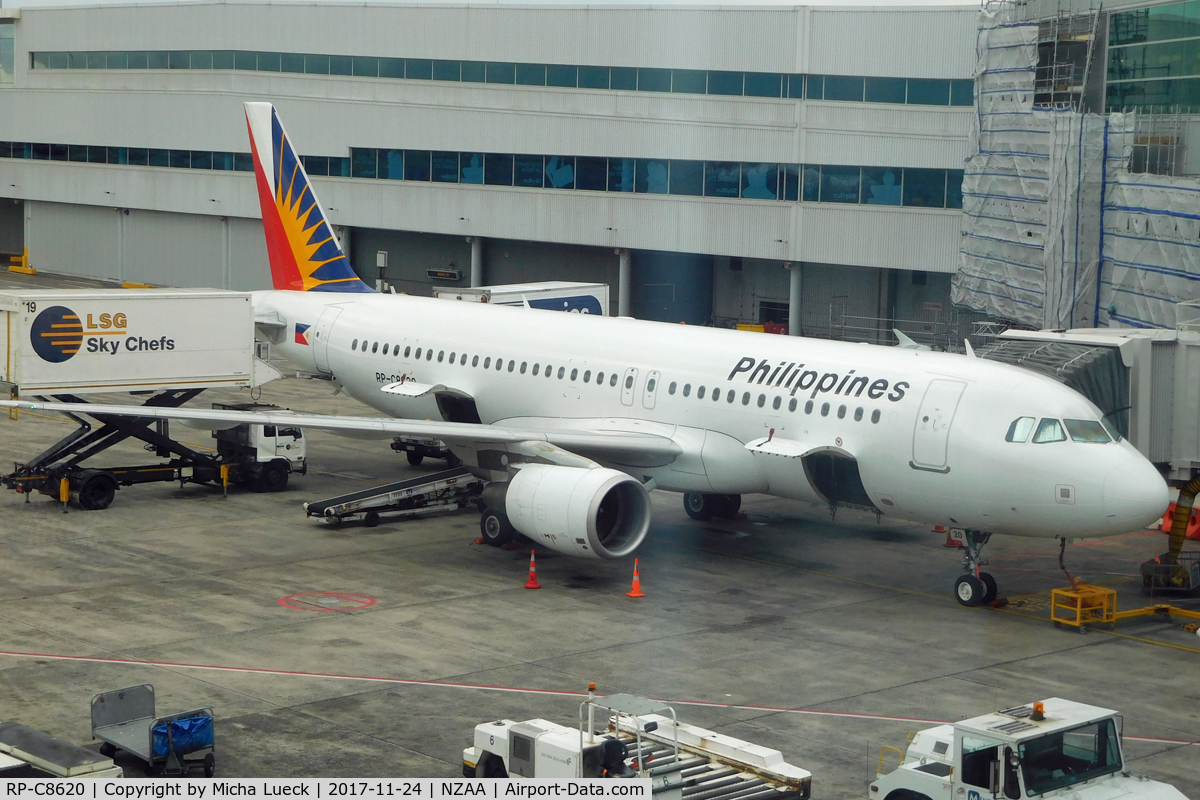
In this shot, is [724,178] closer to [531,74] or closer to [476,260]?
[531,74]

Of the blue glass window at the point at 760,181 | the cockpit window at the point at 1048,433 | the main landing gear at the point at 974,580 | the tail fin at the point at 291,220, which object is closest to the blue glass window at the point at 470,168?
the blue glass window at the point at 760,181

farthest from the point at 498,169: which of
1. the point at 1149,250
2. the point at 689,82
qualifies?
the point at 1149,250

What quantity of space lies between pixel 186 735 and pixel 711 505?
677 inches

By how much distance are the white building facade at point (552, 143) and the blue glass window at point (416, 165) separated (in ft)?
0.42

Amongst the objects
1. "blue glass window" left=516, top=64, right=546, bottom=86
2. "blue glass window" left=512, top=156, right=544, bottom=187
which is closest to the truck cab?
"blue glass window" left=512, top=156, right=544, bottom=187

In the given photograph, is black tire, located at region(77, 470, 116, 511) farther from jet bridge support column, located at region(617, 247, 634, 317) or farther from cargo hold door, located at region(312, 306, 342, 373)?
jet bridge support column, located at region(617, 247, 634, 317)

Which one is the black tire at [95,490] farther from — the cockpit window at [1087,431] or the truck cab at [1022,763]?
the truck cab at [1022,763]

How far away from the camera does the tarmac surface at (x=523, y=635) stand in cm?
1891

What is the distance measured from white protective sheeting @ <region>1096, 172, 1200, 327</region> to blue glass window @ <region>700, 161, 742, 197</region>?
22.6 metres

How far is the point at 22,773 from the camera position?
563 inches

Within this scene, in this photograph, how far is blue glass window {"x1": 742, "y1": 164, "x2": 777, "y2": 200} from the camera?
58.1 metres

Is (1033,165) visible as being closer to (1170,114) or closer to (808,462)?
(1170,114)

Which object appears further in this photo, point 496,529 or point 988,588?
point 496,529

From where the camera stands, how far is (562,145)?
205ft
